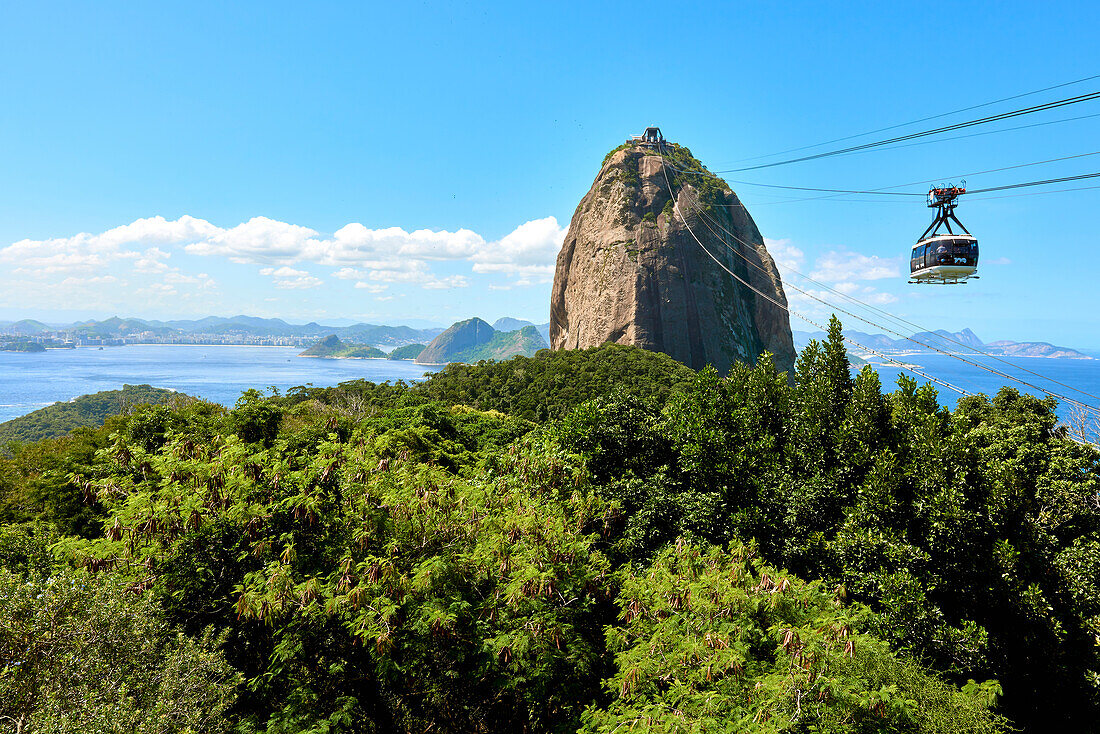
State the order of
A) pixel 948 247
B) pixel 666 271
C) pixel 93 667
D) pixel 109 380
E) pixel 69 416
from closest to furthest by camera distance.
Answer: pixel 93 667
pixel 948 247
pixel 666 271
pixel 69 416
pixel 109 380

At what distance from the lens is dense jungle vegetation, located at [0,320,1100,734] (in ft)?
24.9

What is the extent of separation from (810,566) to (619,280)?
56.9 meters

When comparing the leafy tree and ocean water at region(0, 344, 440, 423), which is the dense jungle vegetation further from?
ocean water at region(0, 344, 440, 423)

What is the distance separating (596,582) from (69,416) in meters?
85.3

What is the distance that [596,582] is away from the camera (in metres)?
11.8

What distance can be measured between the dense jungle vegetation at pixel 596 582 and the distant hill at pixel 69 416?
51.6 meters

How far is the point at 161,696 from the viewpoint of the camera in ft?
22.9

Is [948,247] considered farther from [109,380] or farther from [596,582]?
[109,380]

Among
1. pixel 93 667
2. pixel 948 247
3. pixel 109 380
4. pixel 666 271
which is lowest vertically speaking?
pixel 109 380

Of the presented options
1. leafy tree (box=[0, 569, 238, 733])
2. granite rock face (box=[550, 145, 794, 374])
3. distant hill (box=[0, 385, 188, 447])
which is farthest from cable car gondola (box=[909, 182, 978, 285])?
distant hill (box=[0, 385, 188, 447])

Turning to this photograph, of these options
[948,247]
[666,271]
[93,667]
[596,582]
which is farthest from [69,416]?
[948,247]

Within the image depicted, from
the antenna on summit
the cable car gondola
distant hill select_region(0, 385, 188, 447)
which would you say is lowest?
distant hill select_region(0, 385, 188, 447)

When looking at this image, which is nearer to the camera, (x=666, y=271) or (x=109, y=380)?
(x=666, y=271)

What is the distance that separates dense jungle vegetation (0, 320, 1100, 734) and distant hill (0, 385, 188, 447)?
51574mm
